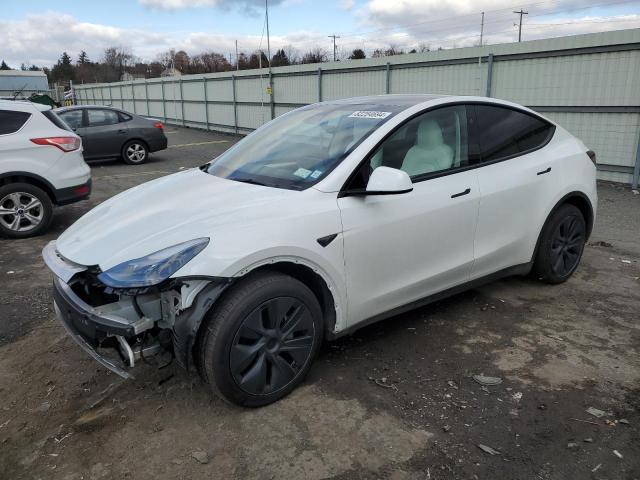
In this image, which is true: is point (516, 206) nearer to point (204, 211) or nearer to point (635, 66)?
point (204, 211)

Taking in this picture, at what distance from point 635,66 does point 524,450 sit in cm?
842

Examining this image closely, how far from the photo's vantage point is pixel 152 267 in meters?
2.57

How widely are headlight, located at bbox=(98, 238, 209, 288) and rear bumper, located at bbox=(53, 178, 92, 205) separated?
15.7ft

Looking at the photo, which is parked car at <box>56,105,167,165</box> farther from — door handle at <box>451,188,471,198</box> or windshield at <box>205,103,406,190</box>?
door handle at <box>451,188,471,198</box>

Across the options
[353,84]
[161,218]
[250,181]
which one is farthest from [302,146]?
[353,84]

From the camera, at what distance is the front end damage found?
2553 millimetres

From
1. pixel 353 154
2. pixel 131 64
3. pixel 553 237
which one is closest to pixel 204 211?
pixel 353 154

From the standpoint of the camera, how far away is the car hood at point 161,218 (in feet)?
8.91

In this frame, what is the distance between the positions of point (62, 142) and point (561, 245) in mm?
5950

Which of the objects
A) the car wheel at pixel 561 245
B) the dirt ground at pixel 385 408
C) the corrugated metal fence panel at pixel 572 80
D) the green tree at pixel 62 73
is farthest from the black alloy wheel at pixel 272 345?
the green tree at pixel 62 73

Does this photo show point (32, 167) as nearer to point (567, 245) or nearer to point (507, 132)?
point (507, 132)

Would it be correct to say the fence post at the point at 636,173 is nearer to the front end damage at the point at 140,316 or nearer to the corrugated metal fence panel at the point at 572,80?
the corrugated metal fence panel at the point at 572,80

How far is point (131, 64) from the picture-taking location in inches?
3214

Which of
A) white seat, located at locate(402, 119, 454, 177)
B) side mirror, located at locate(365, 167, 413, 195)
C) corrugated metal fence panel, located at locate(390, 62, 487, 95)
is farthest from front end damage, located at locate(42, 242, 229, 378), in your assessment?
corrugated metal fence panel, located at locate(390, 62, 487, 95)
